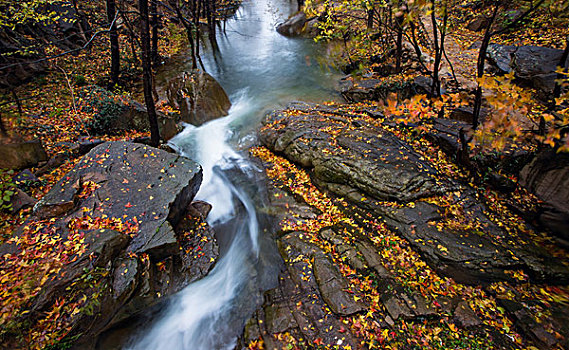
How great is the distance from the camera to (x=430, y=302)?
14.6 feet

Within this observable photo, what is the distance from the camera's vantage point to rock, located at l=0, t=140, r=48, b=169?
20.5 ft

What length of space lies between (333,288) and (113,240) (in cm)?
443

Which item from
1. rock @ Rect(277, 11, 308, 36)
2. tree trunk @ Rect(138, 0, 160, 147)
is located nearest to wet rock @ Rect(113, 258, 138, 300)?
tree trunk @ Rect(138, 0, 160, 147)

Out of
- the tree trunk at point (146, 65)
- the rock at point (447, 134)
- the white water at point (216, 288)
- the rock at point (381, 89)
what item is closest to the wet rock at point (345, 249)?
the white water at point (216, 288)

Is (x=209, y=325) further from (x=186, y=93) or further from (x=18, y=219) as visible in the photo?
(x=186, y=93)

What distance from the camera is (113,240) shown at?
14.8 feet

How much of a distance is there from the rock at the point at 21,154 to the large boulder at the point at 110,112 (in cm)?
201

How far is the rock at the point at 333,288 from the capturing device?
445 cm

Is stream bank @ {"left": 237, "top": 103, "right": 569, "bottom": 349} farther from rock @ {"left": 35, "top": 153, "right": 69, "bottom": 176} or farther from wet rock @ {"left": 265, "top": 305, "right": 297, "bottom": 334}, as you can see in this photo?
rock @ {"left": 35, "top": 153, "right": 69, "bottom": 176}

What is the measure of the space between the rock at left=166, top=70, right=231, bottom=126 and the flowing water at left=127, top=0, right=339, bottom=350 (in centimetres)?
59

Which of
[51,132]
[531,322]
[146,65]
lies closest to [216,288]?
[531,322]

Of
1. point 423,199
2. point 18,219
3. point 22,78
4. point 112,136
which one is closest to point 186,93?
point 112,136

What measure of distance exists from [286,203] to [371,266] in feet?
9.95

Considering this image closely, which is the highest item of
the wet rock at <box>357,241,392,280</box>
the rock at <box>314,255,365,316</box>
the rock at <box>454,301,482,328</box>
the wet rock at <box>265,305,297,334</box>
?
the wet rock at <box>357,241,392,280</box>
